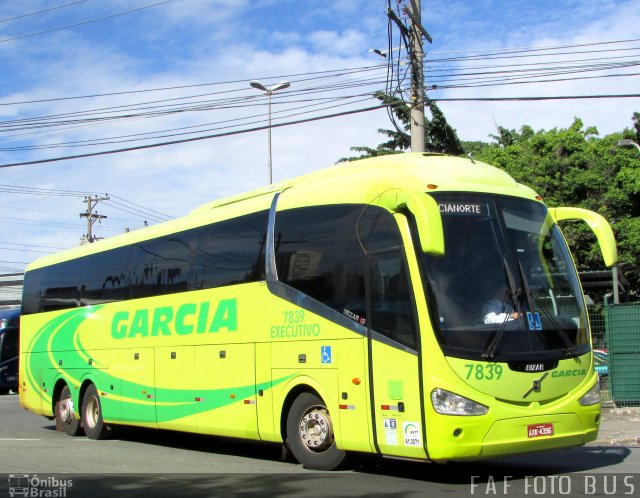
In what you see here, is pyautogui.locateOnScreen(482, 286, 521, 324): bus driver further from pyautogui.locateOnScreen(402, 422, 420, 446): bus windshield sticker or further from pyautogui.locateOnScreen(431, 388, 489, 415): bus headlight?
pyautogui.locateOnScreen(402, 422, 420, 446): bus windshield sticker

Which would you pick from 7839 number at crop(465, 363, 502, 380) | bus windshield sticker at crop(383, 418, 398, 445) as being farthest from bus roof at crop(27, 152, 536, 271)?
bus windshield sticker at crop(383, 418, 398, 445)

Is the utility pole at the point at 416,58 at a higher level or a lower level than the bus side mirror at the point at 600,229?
higher

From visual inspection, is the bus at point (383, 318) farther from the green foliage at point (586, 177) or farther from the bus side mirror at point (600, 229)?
the green foliage at point (586, 177)

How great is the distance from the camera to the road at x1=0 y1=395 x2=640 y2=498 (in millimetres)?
8492

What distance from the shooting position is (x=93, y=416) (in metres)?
15.7

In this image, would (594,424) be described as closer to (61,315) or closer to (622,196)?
(61,315)

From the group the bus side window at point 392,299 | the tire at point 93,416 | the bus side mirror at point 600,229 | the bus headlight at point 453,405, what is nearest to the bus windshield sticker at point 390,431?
the bus headlight at point 453,405

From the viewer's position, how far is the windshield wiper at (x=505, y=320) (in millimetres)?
8430

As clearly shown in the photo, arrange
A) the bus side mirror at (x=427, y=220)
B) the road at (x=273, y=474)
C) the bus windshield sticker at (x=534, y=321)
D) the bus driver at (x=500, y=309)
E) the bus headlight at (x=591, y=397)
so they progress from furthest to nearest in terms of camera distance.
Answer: the bus headlight at (x=591, y=397) < the bus windshield sticker at (x=534, y=321) < the bus driver at (x=500, y=309) < the road at (x=273, y=474) < the bus side mirror at (x=427, y=220)

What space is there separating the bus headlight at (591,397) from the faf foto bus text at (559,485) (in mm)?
813

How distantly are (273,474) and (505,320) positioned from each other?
3502 mm

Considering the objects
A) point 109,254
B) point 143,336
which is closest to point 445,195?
point 143,336

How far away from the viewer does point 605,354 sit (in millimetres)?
16703

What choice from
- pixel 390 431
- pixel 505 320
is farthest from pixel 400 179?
pixel 390 431
